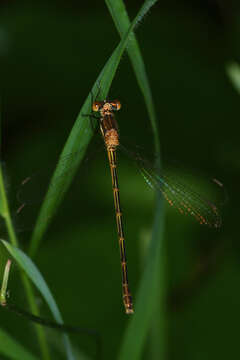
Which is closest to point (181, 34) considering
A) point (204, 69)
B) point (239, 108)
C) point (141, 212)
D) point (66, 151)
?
point (204, 69)

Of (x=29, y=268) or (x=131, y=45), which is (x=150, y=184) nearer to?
(x=131, y=45)

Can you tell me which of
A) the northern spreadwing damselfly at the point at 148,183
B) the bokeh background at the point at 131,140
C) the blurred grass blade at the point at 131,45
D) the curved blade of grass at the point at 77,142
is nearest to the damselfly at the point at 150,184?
the northern spreadwing damselfly at the point at 148,183

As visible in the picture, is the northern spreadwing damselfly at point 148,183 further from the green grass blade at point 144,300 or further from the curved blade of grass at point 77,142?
the curved blade of grass at point 77,142

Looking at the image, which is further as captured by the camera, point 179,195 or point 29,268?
point 179,195

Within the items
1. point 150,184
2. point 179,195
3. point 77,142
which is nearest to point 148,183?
point 150,184

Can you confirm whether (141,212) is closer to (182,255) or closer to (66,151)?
(182,255)

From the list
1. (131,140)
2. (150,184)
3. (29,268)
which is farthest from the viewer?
(131,140)
